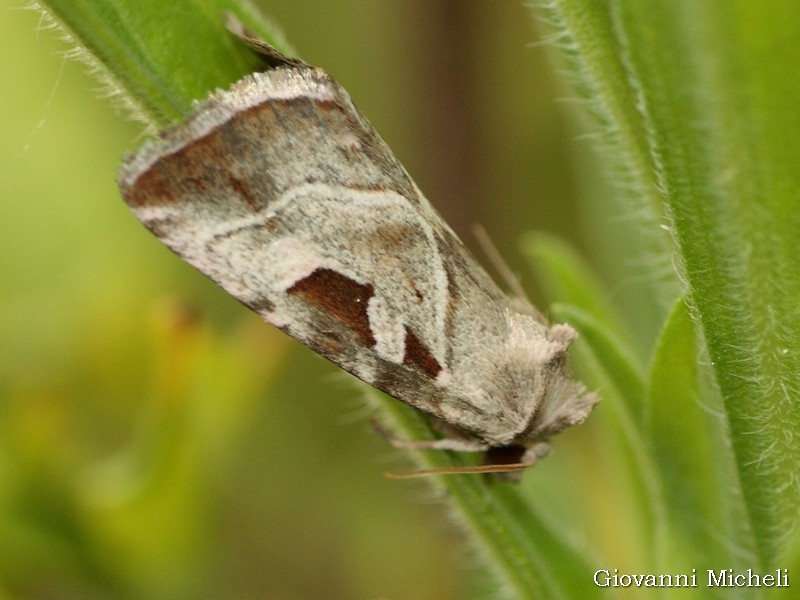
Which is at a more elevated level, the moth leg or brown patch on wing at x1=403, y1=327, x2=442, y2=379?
Result: brown patch on wing at x1=403, y1=327, x2=442, y2=379

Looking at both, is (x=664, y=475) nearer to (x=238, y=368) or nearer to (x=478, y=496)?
(x=478, y=496)

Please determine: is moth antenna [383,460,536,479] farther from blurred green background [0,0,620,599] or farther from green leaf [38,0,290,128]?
green leaf [38,0,290,128]

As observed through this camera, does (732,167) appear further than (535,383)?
No

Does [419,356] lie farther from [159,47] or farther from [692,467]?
[159,47]

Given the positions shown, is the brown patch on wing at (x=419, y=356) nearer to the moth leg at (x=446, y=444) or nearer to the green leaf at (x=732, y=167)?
the moth leg at (x=446, y=444)

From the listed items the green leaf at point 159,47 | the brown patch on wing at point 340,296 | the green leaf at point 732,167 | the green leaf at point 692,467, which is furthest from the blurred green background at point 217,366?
the green leaf at point 732,167

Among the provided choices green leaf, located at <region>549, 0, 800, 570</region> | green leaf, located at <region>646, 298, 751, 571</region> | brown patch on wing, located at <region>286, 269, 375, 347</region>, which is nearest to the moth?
brown patch on wing, located at <region>286, 269, 375, 347</region>

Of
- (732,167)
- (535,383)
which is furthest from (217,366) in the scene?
(732,167)
